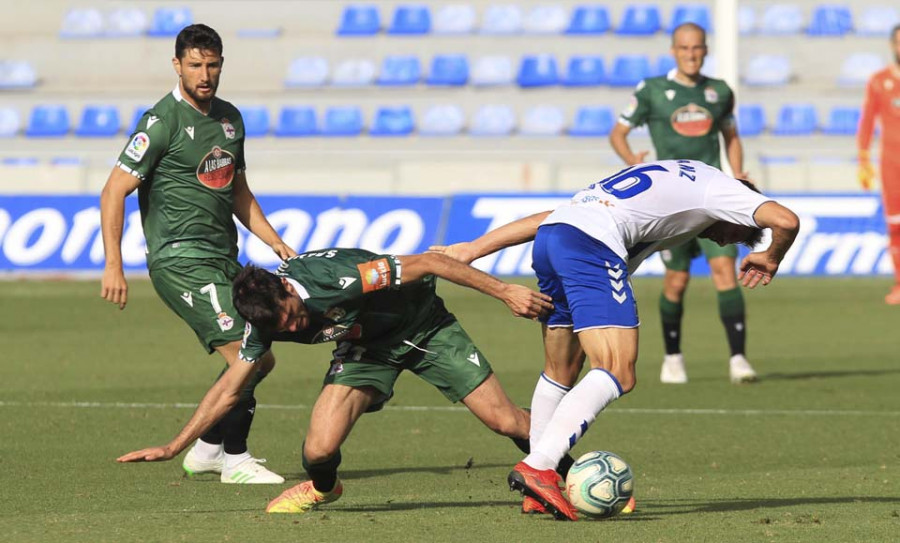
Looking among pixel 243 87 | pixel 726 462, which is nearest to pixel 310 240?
pixel 243 87

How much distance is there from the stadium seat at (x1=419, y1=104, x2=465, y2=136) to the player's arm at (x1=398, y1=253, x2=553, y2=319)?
19726 mm

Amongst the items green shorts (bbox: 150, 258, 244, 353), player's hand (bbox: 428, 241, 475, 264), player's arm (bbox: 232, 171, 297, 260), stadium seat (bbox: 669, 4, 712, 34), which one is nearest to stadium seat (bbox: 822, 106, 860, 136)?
stadium seat (bbox: 669, 4, 712, 34)

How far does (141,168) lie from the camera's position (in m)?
7.29

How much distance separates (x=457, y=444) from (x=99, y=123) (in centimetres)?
1898

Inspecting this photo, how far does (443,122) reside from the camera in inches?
1013

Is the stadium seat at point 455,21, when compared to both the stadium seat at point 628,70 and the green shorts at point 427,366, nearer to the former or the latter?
the stadium seat at point 628,70

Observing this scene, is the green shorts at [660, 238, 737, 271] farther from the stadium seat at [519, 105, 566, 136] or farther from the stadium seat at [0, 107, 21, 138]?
the stadium seat at [0, 107, 21, 138]

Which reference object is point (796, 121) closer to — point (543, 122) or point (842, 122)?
point (842, 122)

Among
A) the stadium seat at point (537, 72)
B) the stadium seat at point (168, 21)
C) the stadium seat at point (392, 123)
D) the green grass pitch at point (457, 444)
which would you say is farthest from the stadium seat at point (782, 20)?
the green grass pitch at point (457, 444)

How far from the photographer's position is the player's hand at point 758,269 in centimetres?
600

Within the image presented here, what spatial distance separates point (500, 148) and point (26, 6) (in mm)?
10092

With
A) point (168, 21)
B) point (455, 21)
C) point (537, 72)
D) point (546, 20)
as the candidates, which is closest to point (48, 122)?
point (168, 21)

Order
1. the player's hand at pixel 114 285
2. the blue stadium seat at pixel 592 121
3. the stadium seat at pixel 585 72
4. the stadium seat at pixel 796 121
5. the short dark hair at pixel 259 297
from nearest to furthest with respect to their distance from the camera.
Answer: the short dark hair at pixel 259 297
the player's hand at pixel 114 285
the blue stadium seat at pixel 592 121
the stadium seat at pixel 796 121
the stadium seat at pixel 585 72

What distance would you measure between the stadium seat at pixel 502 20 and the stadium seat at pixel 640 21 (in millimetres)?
1767
